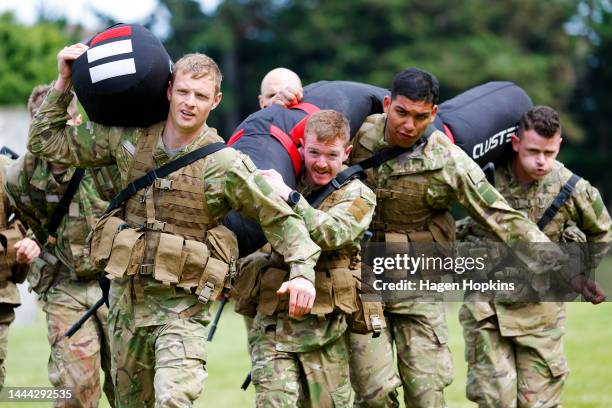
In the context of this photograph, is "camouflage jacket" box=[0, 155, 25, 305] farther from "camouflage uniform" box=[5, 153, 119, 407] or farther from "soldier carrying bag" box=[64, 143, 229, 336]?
"soldier carrying bag" box=[64, 143, 229, 336]

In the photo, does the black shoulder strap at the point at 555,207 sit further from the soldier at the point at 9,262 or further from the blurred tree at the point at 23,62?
the blurred tree at the point at 23,62

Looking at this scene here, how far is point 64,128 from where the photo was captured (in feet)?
22.7

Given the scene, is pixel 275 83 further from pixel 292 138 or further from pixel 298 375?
pixel 298 375

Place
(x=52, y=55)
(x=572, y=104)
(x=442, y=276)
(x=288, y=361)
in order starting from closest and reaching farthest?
(x=288, y=361) < (x=442, y=276) < (x=52, y=55) < (x=572, y=104)

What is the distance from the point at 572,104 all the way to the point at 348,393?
35.9 m

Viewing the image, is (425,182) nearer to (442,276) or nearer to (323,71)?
(442,276)

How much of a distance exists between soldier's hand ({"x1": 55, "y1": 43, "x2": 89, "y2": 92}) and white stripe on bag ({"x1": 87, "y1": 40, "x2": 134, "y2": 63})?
0.14 meters

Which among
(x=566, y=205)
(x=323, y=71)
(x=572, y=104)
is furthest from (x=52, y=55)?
(x=566, y=205)

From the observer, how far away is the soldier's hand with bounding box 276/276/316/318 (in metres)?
6.37

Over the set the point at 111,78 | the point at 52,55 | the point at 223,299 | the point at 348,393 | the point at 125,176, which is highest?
the point at 52,55

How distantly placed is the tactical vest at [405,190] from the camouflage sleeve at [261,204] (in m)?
1.37

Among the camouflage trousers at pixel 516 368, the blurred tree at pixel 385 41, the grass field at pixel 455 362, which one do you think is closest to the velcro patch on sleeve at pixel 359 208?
the camouflage trousers at pixel 516 368

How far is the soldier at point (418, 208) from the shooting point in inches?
301

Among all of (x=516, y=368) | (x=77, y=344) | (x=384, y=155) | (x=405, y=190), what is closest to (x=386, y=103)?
(x=384, y=155)
